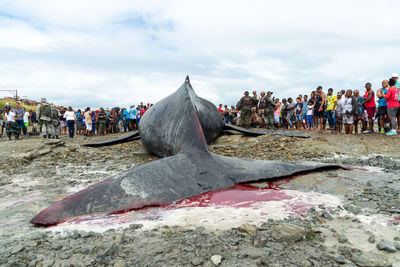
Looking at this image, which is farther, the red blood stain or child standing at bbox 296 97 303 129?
child standing at bbox 296 97 303 129

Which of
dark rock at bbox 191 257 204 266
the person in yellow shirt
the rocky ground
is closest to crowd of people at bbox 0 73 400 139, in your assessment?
the person in yellow shirt

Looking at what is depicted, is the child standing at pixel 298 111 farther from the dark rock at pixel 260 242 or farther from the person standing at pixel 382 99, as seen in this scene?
the dark rock at pixel 260 242

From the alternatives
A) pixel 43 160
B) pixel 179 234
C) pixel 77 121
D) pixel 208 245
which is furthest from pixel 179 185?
pixel 77 121

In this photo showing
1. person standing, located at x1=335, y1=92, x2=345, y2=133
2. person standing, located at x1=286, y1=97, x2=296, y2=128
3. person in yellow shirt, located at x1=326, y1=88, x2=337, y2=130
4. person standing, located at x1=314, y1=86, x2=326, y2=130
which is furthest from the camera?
person standing, located at x1=286, y1=97, x2=296, y2=128

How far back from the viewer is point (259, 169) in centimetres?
401

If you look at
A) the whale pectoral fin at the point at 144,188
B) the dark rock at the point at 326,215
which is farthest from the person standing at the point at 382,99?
the dark rock at the point at 326,215

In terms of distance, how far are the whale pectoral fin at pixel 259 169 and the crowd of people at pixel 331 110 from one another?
21.1 ft

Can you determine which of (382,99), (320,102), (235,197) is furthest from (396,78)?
(235,197)

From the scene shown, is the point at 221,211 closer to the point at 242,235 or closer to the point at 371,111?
the point at 242,235

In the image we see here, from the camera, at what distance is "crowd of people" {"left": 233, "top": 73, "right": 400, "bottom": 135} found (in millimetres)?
9122

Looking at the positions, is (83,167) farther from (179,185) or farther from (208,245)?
(208,245)

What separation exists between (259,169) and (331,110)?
8.77 m

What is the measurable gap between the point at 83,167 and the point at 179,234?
4.04 meters

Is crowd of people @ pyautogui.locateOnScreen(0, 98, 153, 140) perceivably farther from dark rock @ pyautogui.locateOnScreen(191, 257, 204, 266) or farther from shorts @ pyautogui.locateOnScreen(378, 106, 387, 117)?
shorts @ pyautogui.locateOnScreen(378, 106, 387, 117)
